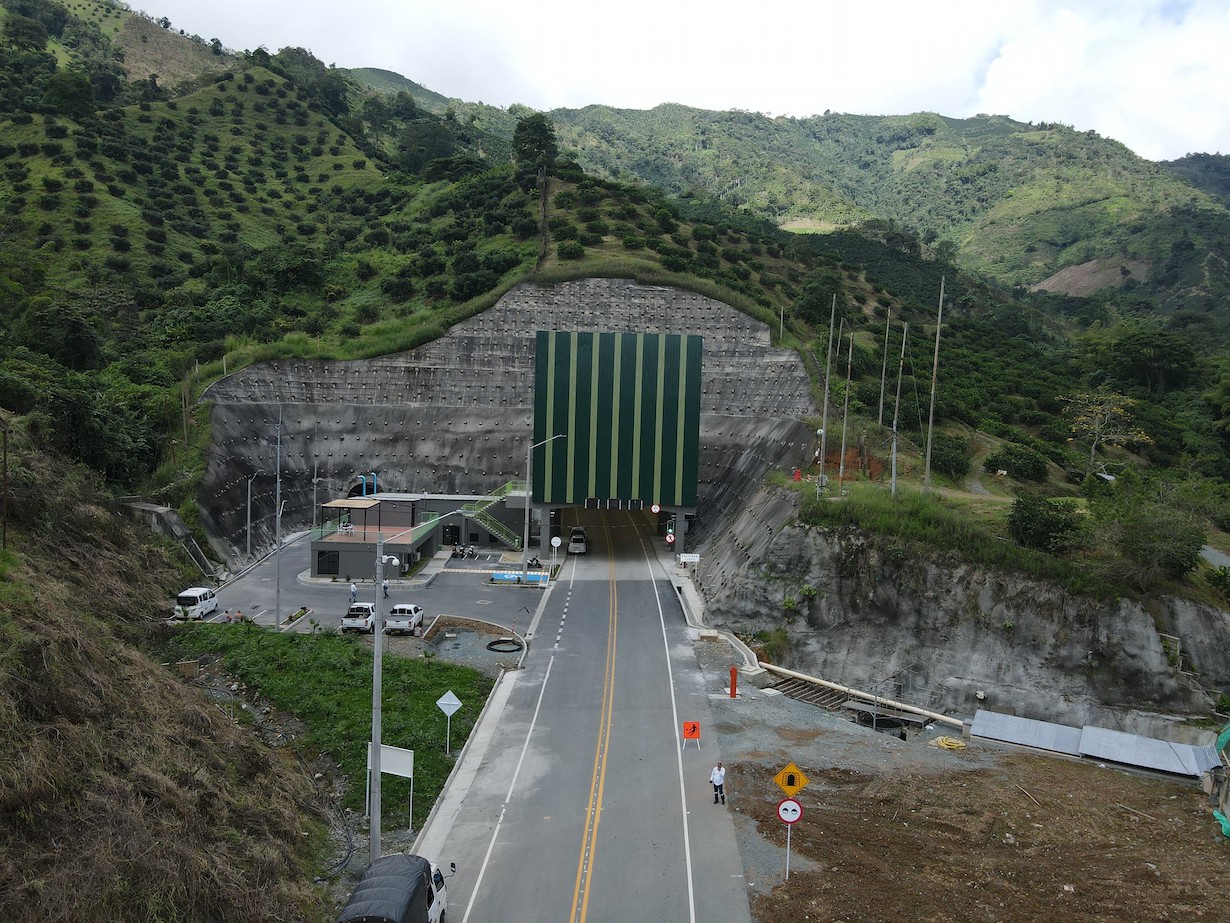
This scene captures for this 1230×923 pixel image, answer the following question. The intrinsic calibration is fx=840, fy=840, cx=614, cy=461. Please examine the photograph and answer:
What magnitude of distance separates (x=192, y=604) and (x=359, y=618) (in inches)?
285

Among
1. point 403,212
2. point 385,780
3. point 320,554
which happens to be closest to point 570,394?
point 320,554

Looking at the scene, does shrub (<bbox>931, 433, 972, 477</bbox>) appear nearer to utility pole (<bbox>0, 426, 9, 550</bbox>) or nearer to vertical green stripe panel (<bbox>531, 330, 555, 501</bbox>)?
vertical green stripe panel (<bbox>531, 330, 555, 501</bbox>)

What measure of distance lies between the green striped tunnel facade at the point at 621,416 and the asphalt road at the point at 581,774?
32.6 feet

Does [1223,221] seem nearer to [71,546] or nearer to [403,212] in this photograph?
[403,212]

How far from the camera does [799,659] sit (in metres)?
37.9

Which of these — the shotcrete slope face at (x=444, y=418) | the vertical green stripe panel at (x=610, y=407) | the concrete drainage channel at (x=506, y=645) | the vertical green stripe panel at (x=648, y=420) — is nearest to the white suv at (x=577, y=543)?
the vertical green stripe panel at (x=610, y=407)

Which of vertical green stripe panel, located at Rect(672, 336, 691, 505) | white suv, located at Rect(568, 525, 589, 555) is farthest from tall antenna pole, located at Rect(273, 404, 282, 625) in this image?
vertical green stripe panel, located at Rect(672, 336, 691, 505)

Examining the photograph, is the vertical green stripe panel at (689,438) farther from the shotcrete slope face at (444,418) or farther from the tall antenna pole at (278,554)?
the tall antenna pole at (278,554)

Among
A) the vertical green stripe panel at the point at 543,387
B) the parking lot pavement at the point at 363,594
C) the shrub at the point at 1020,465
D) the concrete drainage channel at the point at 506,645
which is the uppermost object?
the vertical green stripe panel at the point at 543,387

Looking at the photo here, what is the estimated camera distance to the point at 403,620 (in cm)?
3744

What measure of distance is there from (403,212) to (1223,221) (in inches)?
5874

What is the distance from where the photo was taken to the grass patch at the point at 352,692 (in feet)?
78.9

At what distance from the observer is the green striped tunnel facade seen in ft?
174

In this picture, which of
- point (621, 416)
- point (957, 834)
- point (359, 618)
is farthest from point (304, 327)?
point (957, 834)
